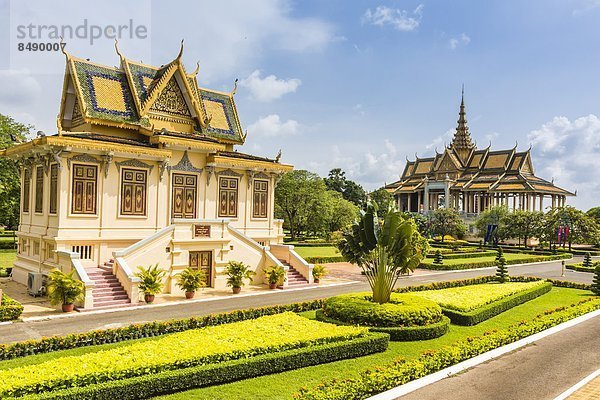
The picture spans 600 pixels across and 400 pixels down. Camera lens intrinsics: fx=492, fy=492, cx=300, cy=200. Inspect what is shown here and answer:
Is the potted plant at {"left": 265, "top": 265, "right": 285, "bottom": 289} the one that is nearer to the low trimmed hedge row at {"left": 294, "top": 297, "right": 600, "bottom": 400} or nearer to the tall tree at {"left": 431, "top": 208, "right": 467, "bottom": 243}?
the low trimmed hedge row at {"left": 294, "top": 297, "right": 600, "bottom": 400}

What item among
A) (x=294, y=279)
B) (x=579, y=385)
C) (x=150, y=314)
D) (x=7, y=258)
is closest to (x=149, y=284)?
(x=150, y=314)

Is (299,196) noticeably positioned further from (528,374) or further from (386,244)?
(528,374)

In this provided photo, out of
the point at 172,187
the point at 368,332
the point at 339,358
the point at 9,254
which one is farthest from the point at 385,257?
the point at 9,254

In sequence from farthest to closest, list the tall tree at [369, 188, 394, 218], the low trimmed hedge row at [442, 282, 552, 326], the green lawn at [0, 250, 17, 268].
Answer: the tall tree at [369, 188, 394, 218]
the green lawn at [0, 250, 17, 268]
the low trimmed hedge row at [442, 282, 552, 326]

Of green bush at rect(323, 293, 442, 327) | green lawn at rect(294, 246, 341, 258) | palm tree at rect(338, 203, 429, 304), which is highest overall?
palm tree at rect(338, 203, 429, 304)

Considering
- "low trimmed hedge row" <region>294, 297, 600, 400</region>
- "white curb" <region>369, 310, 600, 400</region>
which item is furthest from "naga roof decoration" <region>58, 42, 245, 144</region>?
"white curb" <region>369, 310, 600, 400</region>

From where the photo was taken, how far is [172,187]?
2425 cm

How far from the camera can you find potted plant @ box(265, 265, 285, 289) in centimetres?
2358

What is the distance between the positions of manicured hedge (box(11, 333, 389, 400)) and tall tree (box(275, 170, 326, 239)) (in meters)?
40.9

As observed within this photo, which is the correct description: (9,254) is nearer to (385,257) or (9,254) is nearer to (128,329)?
(128,329)

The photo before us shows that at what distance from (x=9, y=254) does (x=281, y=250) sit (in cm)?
2234

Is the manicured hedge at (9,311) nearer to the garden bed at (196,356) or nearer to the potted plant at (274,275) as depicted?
the garden bed at (196,356)

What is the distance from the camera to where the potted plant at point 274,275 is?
928 inches

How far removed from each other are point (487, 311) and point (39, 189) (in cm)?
1996
